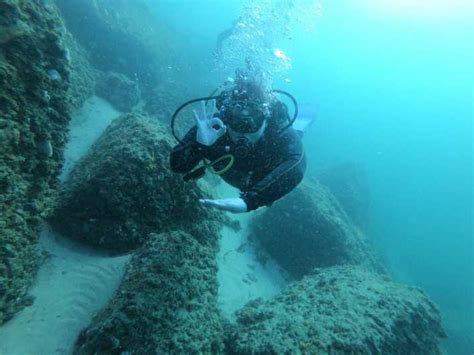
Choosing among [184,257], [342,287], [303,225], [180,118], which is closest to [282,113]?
[184,257]

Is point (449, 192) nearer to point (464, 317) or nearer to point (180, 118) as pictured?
point (464, 317)

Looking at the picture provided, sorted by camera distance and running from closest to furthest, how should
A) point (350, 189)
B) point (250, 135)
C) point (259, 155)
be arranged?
point (250, 135), point (259, 155), point (350, 189)

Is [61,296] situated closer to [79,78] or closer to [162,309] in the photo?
[162,309]

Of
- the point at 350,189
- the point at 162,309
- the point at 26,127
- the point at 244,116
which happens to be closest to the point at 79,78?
the point at 26,127

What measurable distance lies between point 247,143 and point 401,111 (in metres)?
78.0

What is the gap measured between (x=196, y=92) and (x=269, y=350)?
13533mm

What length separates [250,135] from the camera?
3.43 metres

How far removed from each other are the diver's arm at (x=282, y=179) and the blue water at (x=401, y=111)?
17.4 meters

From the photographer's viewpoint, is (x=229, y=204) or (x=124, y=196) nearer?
(x=229, y=204)

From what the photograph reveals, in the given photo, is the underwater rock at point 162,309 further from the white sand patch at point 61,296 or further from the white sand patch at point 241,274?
the white sand patch at point 241,274

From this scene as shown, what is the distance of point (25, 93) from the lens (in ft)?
10.5

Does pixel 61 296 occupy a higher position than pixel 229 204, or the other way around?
pixel 229 204

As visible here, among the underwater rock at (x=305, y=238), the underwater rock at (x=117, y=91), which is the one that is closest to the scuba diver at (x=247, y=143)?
the underwater rock at (x=305, y=238)

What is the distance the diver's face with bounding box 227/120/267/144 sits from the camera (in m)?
3.33
